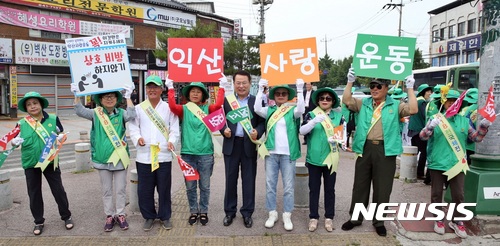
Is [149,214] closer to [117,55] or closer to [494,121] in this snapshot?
[117,55]

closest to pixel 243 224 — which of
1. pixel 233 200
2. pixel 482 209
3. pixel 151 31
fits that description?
pixel 233 200

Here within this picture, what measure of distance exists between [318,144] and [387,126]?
808mm

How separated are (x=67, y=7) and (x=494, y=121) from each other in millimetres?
24143

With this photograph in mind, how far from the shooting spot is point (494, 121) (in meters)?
4.78

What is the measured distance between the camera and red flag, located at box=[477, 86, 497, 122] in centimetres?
445

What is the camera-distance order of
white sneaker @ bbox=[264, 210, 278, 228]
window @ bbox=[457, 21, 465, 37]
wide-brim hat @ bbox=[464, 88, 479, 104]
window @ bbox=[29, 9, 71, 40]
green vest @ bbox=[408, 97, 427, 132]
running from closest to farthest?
white sneaker @ bbox=[264, 210, 278, 228] → wide-brim hat @ bbox=[464, 88, 479, 104] → green vest @ bbox=[408, 97, 427, 132] → window @ bbox=[29, 9, 71, 40] → window @ bbox=[457, 21, 465, 37]

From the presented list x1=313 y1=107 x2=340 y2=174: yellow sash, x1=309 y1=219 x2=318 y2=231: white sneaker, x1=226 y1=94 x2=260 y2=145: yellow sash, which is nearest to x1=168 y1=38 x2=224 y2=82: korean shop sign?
x1=226 y1=94 x2=260 y2=145: yellow sash

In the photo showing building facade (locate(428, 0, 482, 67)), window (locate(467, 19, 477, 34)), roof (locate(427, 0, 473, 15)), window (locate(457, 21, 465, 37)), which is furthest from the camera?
window (locate(457, 21, 465, 37))

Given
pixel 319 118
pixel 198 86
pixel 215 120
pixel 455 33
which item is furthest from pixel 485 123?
pixel 455 33

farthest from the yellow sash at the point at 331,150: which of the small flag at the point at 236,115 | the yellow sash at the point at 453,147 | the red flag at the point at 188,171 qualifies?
the red flag at the point at 188,171

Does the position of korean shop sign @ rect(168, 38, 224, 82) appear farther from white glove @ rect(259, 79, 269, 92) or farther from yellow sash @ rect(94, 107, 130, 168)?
yellow sash @ rect(94, 107, 130, 168)

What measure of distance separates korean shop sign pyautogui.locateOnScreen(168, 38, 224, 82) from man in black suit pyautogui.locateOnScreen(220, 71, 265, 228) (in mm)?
307

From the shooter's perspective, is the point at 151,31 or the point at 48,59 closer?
the point at 48,59

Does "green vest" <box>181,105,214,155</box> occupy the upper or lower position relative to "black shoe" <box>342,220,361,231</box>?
upper
